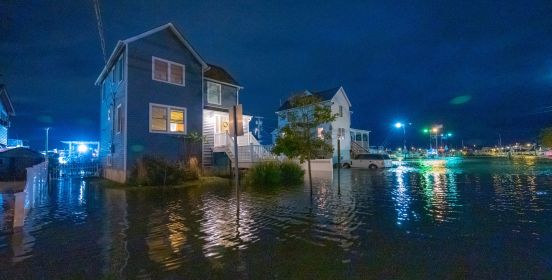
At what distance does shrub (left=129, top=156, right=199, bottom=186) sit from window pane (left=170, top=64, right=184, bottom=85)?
591 centimetres

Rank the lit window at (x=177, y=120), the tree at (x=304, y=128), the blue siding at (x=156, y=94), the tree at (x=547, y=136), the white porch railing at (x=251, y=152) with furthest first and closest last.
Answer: the tree at (x=547, y=136), the white porch railing at (x=251, y=152), the lit window at (x=177, y=120), the blue siding at (x=156, y=94), the tree at (x=304, y=128)

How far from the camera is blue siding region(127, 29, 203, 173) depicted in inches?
720

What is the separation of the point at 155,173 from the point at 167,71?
24.5 ft

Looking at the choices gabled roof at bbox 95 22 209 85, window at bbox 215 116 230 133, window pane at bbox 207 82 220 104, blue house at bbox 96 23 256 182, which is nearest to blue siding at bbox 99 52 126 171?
blue house at bbox 96 23 256 182

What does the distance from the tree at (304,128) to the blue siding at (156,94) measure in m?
9.81

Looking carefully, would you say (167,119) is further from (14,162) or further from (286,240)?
(286,240)

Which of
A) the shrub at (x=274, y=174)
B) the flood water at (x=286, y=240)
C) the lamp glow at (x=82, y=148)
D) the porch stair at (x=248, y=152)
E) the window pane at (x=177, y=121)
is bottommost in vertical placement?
the flood water at (x=286, y=240)

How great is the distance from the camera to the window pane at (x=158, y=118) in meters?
19.5

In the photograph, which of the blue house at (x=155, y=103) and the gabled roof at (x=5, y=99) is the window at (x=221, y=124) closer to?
the blue house at (x=155, y=103)

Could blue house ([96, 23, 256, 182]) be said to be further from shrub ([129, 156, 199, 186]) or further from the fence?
the fence

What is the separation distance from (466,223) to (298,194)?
6444mm

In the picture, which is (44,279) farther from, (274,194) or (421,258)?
(274,194)

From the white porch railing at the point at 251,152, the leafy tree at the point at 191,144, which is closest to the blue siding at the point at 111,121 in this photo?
the leafy tree at the point at 191,144

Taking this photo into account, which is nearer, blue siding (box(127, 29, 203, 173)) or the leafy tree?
blue siding (box(127, 29, 203, 173))
